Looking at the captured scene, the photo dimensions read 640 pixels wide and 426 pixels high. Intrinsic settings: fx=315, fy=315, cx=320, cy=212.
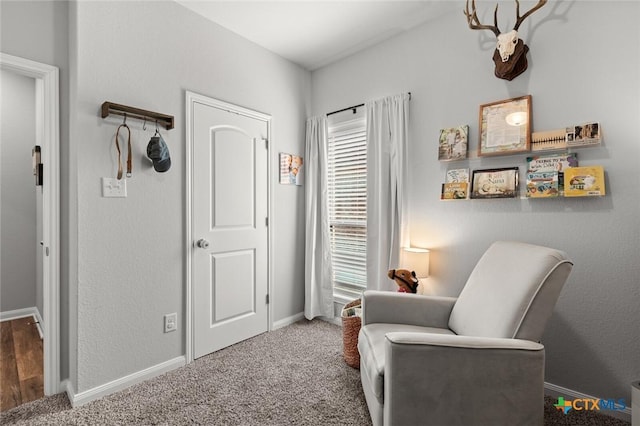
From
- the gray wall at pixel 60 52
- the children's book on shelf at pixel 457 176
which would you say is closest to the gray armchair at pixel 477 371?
the children's book on shelf at pixel 457 176

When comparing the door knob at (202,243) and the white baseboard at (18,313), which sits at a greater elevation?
the door knob at (202,243)

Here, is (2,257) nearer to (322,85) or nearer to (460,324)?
(322,85)

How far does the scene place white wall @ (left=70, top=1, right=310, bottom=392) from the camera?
192 cm

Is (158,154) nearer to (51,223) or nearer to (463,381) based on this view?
(51,223)

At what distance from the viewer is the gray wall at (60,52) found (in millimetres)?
1823

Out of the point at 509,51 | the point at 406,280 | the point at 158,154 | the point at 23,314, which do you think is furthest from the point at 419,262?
the point at 23,314

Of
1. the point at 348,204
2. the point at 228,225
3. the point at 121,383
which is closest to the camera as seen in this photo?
the point at 121,383

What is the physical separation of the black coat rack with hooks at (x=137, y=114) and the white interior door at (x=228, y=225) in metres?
0.23

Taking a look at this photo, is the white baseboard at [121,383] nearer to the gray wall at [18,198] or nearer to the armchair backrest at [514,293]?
the armchair backrest at [514,293]

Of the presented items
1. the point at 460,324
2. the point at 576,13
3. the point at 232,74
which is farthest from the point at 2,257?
the point at 576,13

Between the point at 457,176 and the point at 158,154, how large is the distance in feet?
6.98

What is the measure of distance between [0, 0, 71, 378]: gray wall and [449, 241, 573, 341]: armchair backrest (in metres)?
2.35

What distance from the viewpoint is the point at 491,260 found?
1861 millimetres

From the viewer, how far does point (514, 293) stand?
1499 millimetres
